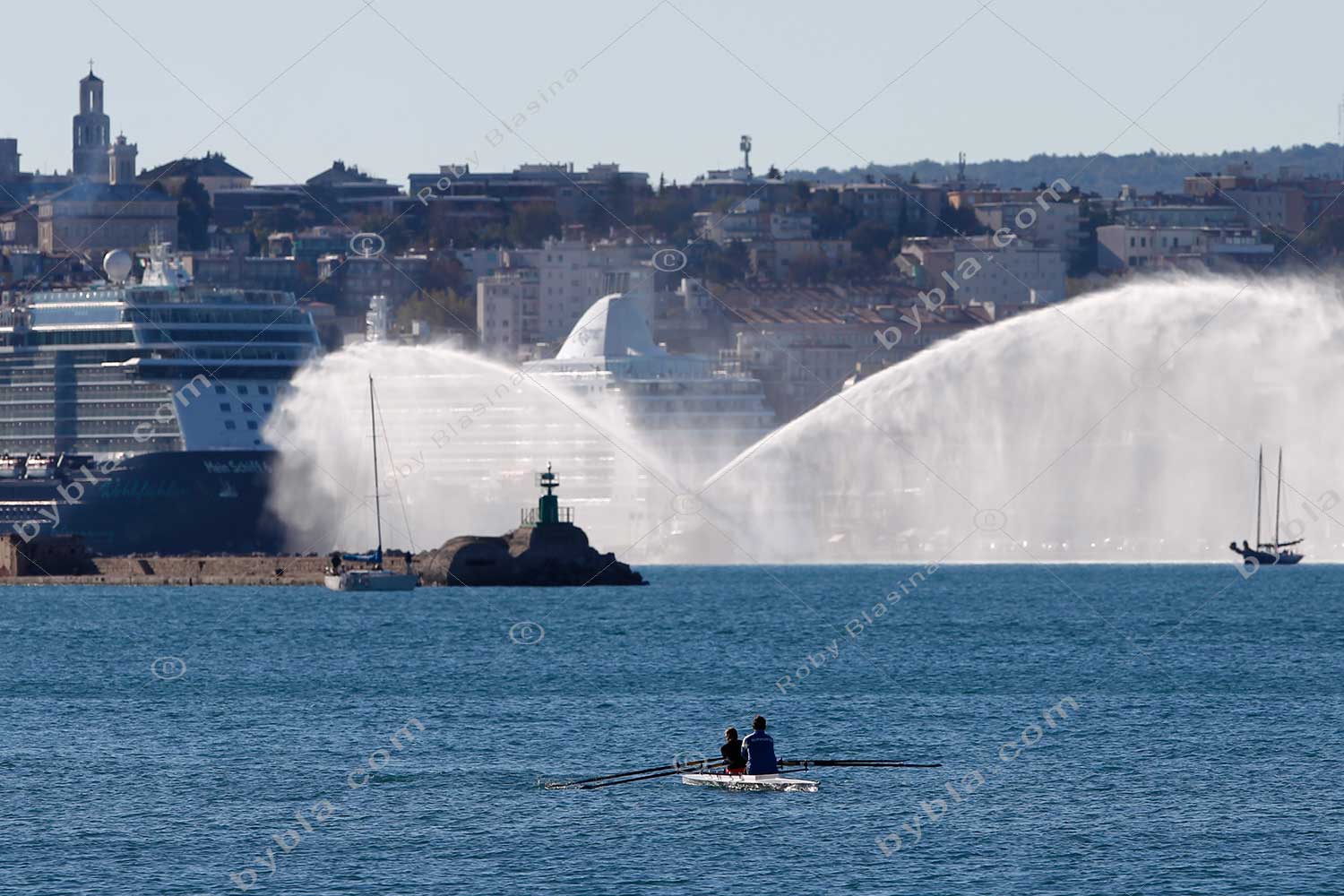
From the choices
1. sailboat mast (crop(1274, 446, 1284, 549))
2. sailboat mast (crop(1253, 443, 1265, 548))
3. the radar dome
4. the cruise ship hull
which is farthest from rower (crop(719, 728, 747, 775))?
the radar dome

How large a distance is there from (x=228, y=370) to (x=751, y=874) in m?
102

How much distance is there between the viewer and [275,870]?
120 feet

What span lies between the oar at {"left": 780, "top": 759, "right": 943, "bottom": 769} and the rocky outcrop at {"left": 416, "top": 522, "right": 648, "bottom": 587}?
187 feet

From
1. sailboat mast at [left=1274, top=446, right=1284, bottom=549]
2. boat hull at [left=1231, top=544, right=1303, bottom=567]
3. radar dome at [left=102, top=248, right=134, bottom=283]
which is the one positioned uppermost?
radar dome at [left=102, top=248, right=134, bottom=283]

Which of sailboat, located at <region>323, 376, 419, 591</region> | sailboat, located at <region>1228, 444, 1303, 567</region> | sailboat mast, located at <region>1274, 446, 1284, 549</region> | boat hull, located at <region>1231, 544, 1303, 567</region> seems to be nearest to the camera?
sailboat, located at <region>323, 376, 419, 591</region>

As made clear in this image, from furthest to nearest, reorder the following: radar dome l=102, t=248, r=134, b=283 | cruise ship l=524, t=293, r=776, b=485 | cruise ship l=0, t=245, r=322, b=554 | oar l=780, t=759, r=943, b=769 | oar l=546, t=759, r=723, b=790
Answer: cruise ship l=524, t=293, r=776, b=485, radar dome l=102, t=248, r=134, b=283, cruise ship l=0, t=245, r=322, b=554, oar l=546, t=759, r=723, b=790, oar l=780, t=759, r=943, b=769

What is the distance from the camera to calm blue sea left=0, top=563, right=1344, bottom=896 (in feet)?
121

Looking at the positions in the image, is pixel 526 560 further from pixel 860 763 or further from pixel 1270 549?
pixel 860 763

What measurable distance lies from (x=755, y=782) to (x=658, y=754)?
234 inches

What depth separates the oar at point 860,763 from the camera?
4238 cm

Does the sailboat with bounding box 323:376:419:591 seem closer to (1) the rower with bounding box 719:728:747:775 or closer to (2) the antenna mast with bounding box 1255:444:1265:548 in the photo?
(2) the antenna mast with bounding box 1255:444:1265:548

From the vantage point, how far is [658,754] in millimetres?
47562

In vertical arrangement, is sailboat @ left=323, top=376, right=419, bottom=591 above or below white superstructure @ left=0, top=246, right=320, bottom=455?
below

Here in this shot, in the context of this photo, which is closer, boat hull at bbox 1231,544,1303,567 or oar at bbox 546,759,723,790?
oar at bbox 546,759,723,790
